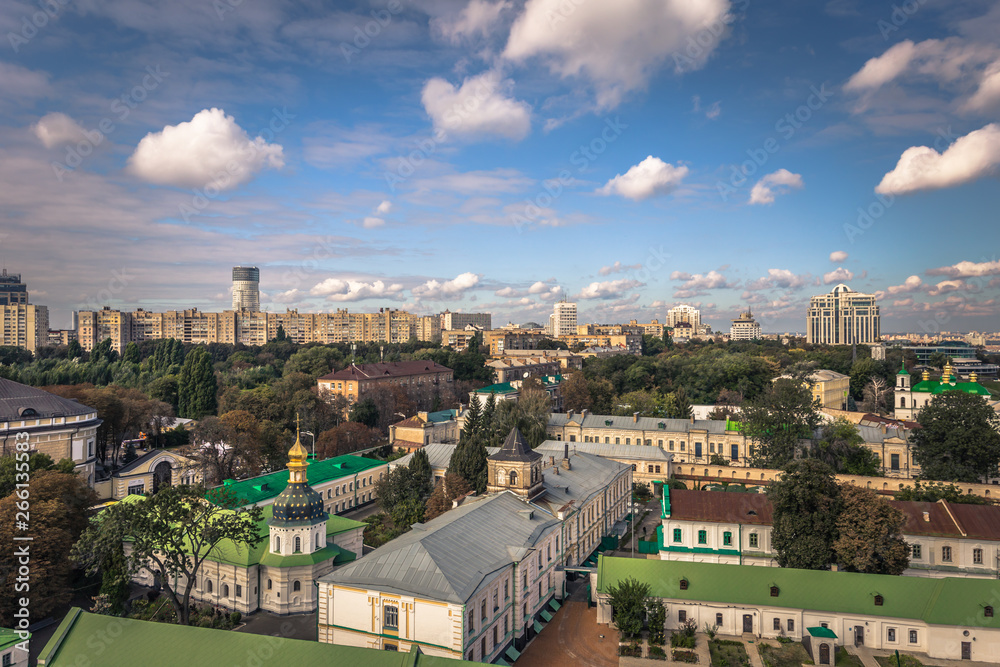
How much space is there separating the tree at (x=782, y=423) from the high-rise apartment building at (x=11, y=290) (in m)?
173

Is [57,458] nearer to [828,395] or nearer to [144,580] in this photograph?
[144,580]

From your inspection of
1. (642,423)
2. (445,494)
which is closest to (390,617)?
(445,494)

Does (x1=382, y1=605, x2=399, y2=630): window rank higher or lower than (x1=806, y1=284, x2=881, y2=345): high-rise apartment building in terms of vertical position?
lower

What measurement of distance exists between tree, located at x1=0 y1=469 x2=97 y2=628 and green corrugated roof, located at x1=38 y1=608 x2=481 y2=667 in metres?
8.36

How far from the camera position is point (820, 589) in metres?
28.1

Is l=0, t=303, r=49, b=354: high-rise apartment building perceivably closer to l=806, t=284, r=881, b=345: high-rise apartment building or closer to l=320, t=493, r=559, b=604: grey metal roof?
l=320, t=493, r=559, b=604: grey metal roof

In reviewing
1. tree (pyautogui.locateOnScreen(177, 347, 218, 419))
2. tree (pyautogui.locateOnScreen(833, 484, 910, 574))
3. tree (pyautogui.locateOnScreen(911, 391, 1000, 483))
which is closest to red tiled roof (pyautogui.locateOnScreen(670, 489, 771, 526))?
tree (pyautogui.locateOnScreen(833, 484, 910, 574))

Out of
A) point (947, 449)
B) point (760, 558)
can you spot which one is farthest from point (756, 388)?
point (760, 558)

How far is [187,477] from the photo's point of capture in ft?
163

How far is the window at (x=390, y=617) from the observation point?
24.2 meters

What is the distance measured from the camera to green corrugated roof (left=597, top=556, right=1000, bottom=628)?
26375 millimetres

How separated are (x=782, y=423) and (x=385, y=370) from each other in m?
56.1

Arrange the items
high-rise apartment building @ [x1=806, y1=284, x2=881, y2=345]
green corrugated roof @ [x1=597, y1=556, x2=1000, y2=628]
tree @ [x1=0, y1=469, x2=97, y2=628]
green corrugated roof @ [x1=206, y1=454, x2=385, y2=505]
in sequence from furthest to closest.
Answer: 1. high-rise apartment building @ [x1=806, y1=284, x2=881, y2=345]
2. green corrugated roof @ [x1=206, y1=454, x2=385, y2=505]
3. tree @ [x1=0, y1=469, x2=97, y2=628]
4. green corrugated roof @ [x1=597, y1=556, x2=1000, y2=628]

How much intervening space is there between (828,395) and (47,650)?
88163 mm
